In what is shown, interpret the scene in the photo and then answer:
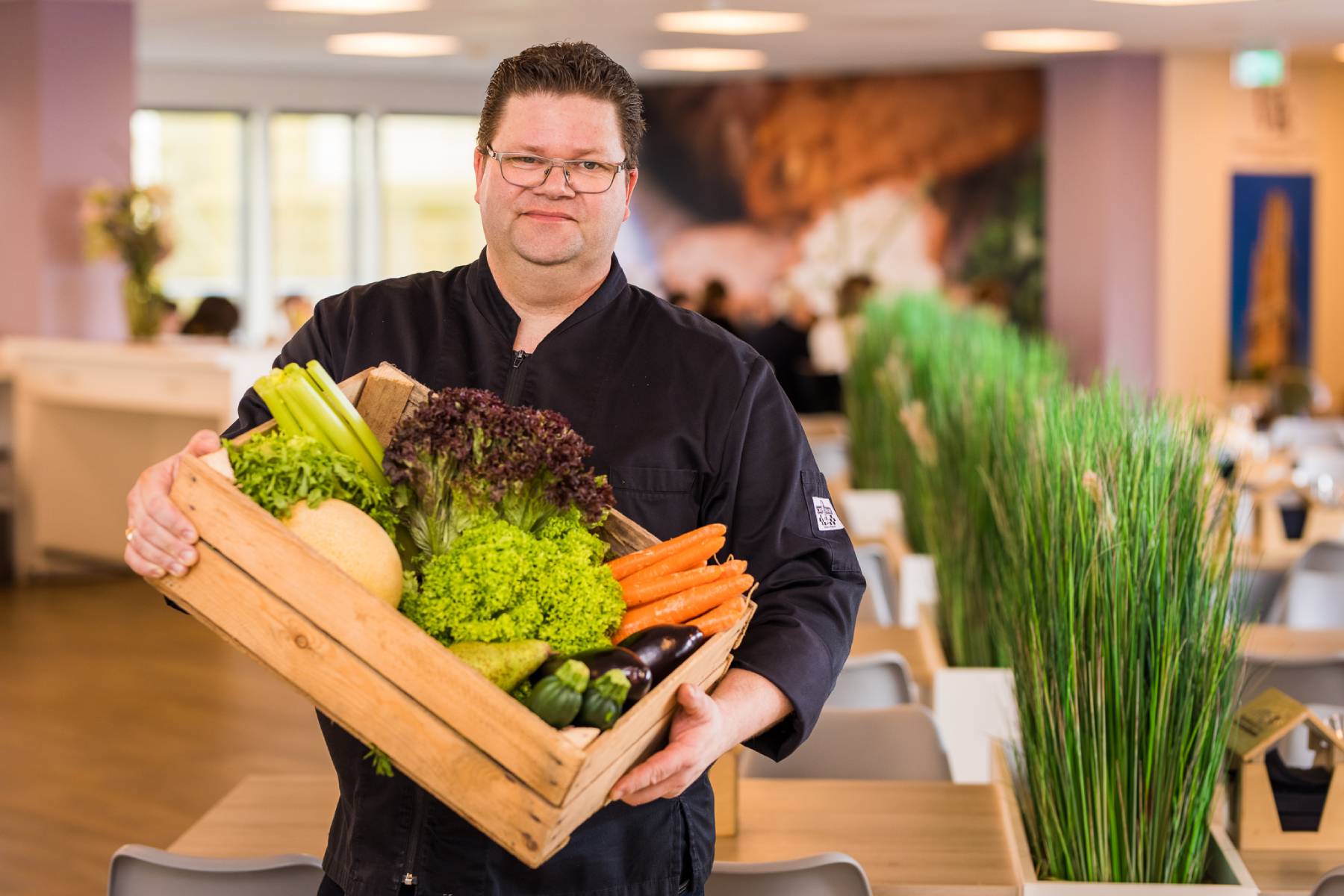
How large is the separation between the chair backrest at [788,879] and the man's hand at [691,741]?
0.59 m

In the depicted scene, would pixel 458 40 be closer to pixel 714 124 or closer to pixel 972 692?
pixel 714 124

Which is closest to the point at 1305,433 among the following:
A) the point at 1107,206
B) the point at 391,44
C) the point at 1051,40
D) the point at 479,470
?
the point at 1051,40

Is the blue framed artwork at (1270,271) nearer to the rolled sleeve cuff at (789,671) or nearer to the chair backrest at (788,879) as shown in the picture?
the chair backrest at (788,879)

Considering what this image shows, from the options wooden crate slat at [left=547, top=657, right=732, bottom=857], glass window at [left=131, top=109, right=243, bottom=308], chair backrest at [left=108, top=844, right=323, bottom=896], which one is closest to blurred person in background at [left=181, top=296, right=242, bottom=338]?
glass window at [left=131, top=109, right=243, bottom=308]

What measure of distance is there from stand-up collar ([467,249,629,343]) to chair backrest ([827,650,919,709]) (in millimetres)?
1827

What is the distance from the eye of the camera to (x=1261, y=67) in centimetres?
1101

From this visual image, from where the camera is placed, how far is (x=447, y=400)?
1.48 m

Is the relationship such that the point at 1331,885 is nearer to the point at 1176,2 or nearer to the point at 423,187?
the point at 1176,2

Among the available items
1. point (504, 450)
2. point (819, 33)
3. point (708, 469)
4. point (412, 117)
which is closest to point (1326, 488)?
point (708, 469)

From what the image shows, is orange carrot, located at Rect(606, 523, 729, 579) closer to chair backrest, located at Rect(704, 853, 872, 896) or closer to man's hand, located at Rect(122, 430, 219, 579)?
man's hand, located at Rect(122, 430, 219, 579)

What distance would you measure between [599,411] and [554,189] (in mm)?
259

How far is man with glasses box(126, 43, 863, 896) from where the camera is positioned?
1.62m

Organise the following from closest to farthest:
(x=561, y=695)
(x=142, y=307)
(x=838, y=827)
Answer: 1. (x=561, y=695)
2. (x=838, y=827)
3. (x=142, y=307)

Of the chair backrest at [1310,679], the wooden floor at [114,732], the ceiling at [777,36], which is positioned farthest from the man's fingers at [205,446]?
the ceiling at [777,36]
